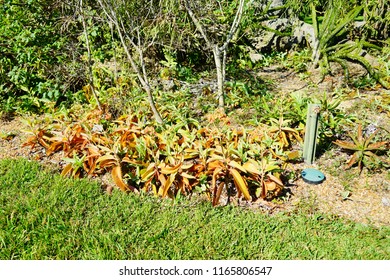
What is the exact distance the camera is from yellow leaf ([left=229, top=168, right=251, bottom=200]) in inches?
127

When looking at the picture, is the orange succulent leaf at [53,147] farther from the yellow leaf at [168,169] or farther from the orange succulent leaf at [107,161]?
the yellow leaf at [168,169]

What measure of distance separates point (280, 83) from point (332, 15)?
1466 millimetres

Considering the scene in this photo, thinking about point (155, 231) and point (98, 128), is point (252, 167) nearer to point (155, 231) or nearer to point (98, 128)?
point (155, 231)

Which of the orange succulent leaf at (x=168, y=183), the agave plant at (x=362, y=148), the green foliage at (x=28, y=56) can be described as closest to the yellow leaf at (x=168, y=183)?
the orange succulent leaf at (x=168, y=183)

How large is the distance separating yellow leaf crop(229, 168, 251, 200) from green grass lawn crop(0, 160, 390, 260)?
17 centimetres

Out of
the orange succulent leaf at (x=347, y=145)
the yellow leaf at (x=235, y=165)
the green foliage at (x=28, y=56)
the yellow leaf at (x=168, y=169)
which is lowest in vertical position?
the yellow leaf at (x=168, y=169)

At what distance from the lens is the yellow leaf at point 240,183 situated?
3.22 metres

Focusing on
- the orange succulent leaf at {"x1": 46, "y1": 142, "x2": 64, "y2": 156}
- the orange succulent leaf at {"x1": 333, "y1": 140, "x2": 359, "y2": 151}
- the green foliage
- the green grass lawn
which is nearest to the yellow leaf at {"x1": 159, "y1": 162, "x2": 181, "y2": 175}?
the green grass lawn

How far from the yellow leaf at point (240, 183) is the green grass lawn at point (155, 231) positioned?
166mm

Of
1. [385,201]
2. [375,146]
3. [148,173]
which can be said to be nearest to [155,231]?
[148,173]

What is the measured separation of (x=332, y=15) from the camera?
5.95m

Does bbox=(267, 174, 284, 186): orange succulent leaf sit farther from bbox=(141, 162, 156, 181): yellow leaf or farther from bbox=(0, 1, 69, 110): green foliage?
bbox=(0, 1, 69, 110): green foliage

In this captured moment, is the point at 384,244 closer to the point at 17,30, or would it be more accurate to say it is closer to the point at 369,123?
the point at 369,123

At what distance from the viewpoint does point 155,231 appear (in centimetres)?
301
